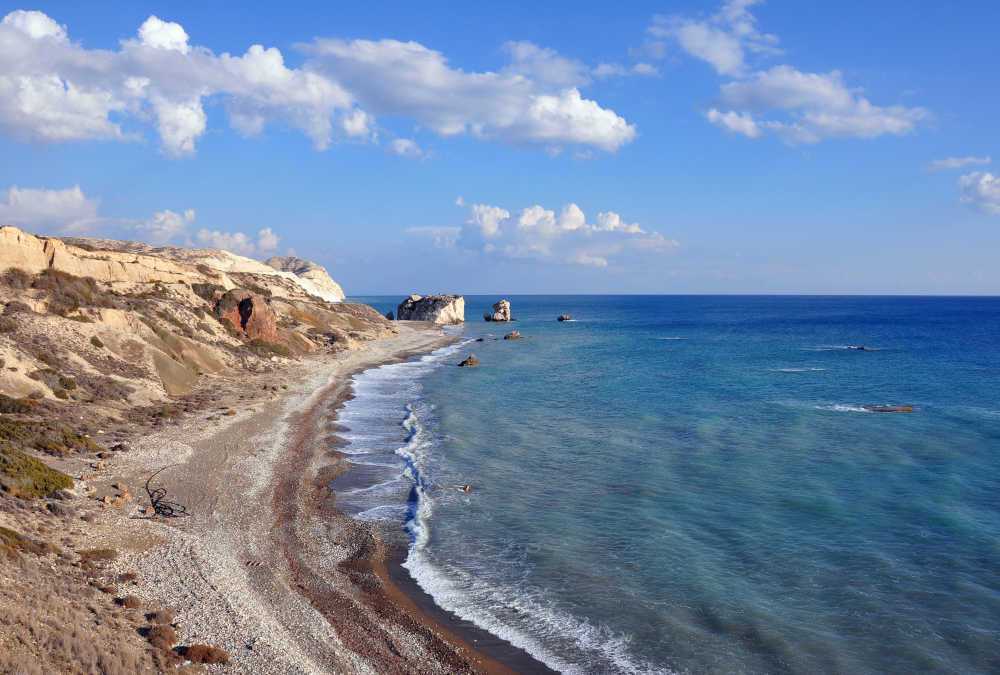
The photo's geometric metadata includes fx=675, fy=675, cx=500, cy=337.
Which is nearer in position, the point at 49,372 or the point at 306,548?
the point at 306,548

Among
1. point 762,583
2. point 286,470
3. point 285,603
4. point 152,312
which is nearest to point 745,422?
point 762,583

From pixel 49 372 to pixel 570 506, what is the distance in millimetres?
30045

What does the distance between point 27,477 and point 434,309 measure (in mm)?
127511

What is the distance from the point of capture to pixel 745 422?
143 ft

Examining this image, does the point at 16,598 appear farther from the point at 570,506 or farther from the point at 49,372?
the point at 49,372

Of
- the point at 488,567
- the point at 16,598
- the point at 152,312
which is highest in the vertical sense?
the point at 152,312

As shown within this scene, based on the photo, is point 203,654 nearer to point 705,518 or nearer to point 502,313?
point 705,518

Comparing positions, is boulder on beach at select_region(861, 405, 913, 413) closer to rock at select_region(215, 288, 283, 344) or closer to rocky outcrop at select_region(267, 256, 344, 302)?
rock at select_region(215, 288, 283, 344)

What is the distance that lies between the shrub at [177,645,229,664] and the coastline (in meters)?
0.29

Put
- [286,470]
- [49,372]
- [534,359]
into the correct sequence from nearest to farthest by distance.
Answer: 1. [286,470]
2. [49,372]
3. [534,359]

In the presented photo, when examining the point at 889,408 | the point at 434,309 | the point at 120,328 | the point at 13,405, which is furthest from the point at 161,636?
the point at 434,309

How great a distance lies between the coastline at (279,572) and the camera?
16.4m

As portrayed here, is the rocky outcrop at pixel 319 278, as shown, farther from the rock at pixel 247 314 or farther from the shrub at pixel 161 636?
the shrub at pixel 161 636

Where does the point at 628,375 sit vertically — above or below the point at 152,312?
below
